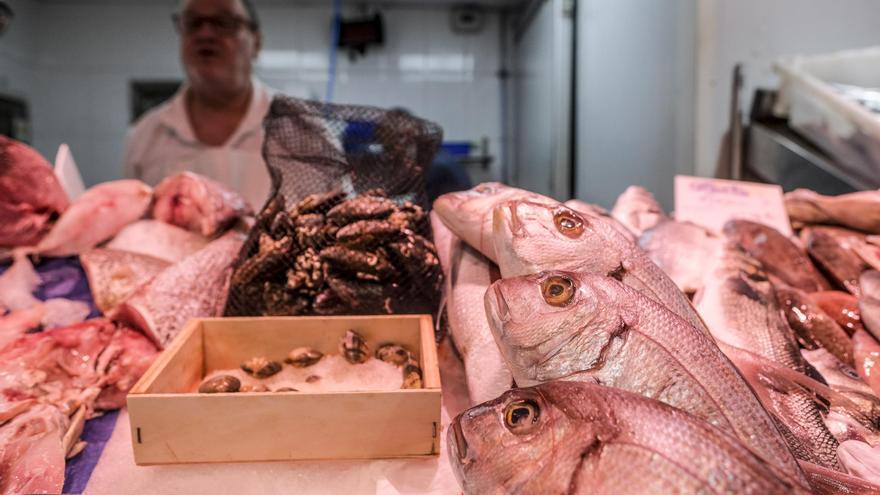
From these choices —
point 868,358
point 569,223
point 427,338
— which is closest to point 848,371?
point 868,358

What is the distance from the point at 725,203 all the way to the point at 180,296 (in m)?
2.08

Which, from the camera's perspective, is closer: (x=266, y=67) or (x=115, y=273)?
(x=115, y=273)

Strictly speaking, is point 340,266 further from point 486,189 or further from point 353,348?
point 486,189

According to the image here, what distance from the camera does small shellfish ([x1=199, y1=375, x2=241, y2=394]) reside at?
1.19m

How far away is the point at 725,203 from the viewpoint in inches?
87.5

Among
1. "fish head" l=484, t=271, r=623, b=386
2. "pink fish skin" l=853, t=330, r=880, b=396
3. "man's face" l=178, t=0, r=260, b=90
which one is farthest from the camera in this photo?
"man's face" l=178, t=0, r=260, b=90

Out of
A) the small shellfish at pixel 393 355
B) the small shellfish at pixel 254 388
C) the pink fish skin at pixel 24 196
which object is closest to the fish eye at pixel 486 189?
the small shellfish at pixel 393 355

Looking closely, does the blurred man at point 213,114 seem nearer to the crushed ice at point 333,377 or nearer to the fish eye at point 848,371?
the crushed ice at point 333,377

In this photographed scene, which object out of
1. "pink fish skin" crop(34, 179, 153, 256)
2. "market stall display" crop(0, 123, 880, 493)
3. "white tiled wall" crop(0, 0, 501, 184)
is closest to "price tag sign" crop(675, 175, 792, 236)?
"market stall display" crop(0, 123, 880, 493)

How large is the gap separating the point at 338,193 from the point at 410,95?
6602mm

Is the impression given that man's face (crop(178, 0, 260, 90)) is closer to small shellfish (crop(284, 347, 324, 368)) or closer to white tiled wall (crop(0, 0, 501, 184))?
small shellfish (crop(284, 347, 324, 368))

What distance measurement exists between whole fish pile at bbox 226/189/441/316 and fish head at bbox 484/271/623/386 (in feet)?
2.08

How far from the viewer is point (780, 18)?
11.4ft

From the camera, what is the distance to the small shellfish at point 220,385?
1.19 m
